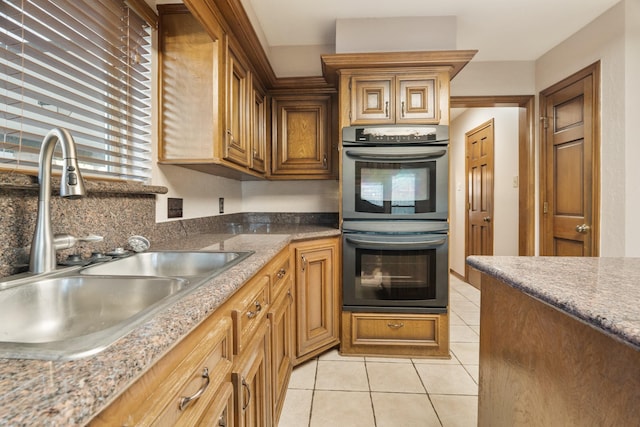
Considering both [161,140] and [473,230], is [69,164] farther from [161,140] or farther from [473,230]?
[473,230]

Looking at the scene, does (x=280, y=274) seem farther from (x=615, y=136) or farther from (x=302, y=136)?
(x=615, y=136)

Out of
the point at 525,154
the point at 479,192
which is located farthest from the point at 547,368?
the point at 479,192

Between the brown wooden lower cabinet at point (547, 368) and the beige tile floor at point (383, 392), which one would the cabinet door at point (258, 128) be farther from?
the brown wooden lower cabinet at point (547, 368)

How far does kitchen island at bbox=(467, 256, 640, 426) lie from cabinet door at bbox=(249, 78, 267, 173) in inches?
60.9

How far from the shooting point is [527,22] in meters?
2.37

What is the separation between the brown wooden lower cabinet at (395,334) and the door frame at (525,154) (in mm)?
1379

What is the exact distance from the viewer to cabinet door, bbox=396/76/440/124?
2143 mm

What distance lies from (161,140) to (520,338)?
170 centimetres

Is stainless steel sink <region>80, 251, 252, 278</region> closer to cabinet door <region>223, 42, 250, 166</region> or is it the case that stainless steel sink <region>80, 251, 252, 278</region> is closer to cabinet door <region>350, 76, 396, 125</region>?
cabinet door <region>223, 42, 250, 166</region>

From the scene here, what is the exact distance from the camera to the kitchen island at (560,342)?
604 mm

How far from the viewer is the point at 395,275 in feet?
7.16

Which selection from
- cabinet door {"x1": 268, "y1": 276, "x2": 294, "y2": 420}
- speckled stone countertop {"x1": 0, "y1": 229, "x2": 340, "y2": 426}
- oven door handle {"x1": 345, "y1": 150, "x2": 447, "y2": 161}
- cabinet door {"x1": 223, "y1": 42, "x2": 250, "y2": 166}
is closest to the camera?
speckled stone countertop {"x1": 0, "y1": 229, "x2": 340, "y2": 426}

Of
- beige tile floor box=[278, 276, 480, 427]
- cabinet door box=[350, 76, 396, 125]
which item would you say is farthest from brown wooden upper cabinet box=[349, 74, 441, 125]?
beige tile floor box=[278, 276, 480, 427]

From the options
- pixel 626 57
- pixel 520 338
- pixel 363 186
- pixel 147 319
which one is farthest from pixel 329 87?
pixel 147 319
